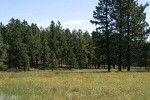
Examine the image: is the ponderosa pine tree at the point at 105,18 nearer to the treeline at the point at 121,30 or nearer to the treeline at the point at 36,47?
the treeline at the point at 121,30

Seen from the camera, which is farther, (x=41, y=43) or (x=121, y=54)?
(x=41, y=43)

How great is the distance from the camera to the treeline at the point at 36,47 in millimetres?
83062

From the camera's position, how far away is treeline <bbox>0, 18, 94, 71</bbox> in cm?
8306

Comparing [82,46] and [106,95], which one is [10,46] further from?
[106,95]

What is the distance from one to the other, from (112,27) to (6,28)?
4879 cm

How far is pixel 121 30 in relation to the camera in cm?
5291

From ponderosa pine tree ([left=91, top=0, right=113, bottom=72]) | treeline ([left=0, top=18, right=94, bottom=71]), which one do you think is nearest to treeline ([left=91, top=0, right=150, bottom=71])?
ponderosa pine tree ([left=91, top=0, right=113, bottom=72])

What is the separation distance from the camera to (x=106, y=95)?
1872 cm

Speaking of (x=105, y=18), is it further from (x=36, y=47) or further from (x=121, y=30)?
(x=36, y=47)

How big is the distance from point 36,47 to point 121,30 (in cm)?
4623

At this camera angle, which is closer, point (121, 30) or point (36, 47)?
point (121, 30)

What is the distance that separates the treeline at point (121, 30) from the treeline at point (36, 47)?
30.6 meters

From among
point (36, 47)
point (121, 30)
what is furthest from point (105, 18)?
point (36, 47)

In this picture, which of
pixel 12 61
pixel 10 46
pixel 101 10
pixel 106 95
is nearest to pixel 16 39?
pixel 10 46
